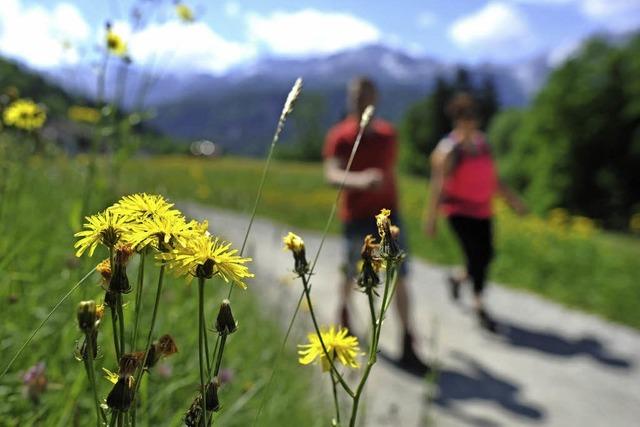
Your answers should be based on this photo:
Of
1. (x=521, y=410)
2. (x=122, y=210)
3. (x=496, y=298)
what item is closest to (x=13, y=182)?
(x=122, y=210)

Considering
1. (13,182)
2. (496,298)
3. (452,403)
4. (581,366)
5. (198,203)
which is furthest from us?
(198,203)

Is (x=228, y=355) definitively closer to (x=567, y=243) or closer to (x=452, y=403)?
(x=452, y=403)

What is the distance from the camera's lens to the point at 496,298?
7.15 m

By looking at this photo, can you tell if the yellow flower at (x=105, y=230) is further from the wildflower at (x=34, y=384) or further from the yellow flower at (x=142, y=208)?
the wildflower at (x=34, y=384)

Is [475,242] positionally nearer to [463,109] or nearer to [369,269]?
[463,109]

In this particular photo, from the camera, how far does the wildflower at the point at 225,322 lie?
84 cm

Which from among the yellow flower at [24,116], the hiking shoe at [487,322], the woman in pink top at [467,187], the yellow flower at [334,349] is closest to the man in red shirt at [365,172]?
the woman in pink top at [467,187]

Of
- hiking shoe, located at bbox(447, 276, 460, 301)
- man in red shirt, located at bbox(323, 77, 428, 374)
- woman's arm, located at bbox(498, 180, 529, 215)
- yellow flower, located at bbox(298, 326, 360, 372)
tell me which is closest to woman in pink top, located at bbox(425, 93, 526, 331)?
woman's arm, located at bbox(498, 180, 529, 215)

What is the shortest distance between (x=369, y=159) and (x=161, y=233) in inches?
153

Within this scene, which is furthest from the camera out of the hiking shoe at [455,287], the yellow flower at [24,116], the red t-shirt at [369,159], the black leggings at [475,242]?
the hiking shoe at [455,287]

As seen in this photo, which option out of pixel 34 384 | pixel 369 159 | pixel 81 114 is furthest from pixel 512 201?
pixel 34 384

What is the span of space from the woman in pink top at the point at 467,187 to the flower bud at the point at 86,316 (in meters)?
4.75

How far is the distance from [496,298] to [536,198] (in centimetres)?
2751

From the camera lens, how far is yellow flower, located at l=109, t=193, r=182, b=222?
0.79 m
